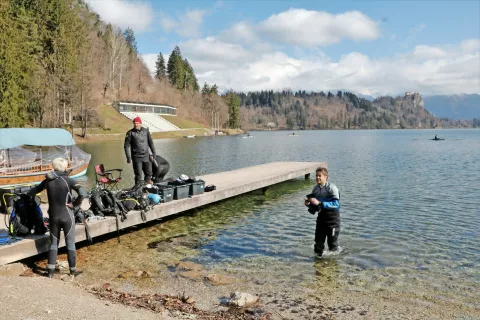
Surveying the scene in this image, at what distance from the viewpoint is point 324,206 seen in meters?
9.88

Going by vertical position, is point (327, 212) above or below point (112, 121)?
below

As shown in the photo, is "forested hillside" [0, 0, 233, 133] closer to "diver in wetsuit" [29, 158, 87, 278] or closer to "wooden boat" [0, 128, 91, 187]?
"wooden boat" [0, 128, 91, 187]

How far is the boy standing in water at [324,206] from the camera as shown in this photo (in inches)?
387

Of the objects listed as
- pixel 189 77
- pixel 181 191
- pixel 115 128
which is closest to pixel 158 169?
pixel 181 191

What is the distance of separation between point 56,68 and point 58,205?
64.6 m

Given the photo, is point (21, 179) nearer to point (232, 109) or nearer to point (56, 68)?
point (56, 68)

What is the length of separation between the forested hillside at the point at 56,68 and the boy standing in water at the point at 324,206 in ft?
134

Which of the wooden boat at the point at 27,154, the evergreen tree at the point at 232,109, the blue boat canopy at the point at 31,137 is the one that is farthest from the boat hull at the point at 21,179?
the evergreen tree at the point at 232,109

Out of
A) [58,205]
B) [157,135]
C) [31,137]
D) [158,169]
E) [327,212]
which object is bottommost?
[327,212]

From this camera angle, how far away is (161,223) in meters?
15.0

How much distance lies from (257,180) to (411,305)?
1264cm

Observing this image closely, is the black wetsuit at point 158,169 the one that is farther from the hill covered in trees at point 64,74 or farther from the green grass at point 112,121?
the green grass at point 112,121

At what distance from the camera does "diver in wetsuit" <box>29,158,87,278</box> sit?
865 cm

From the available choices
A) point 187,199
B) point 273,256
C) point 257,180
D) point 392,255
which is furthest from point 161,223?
point 392,255
